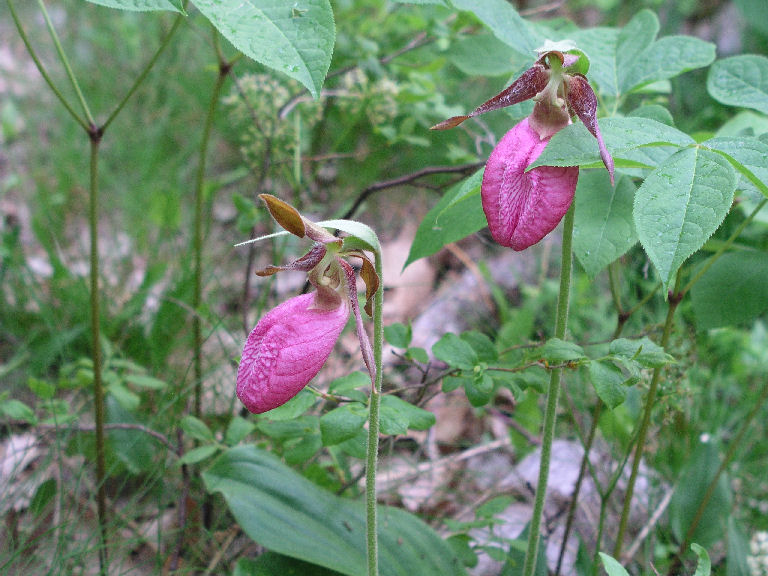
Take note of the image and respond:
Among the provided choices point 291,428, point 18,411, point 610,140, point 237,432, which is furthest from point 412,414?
point 18,411

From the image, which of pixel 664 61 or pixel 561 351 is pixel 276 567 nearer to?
pixel 561 351

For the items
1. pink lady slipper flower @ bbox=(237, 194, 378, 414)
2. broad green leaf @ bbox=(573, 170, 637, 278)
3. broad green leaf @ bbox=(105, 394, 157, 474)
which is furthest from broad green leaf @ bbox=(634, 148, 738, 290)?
broad green leaf @ bbox=(105, 394, 157, 474)

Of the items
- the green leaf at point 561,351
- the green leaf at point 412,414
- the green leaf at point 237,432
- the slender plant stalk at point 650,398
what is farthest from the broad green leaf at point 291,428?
the slender plant stalk at point 650,398

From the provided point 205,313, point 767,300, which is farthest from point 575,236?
point 205,313

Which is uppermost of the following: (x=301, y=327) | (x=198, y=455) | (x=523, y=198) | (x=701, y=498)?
(x=523, y=198)

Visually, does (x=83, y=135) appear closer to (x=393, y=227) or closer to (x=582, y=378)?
(x=393, y=227)

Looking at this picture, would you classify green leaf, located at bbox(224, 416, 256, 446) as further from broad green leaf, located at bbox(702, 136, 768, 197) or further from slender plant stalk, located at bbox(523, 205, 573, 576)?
broad green leaf, located at bbox(702, 136, 768, 197)

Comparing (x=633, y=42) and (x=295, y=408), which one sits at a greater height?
(x=633, y=42)
